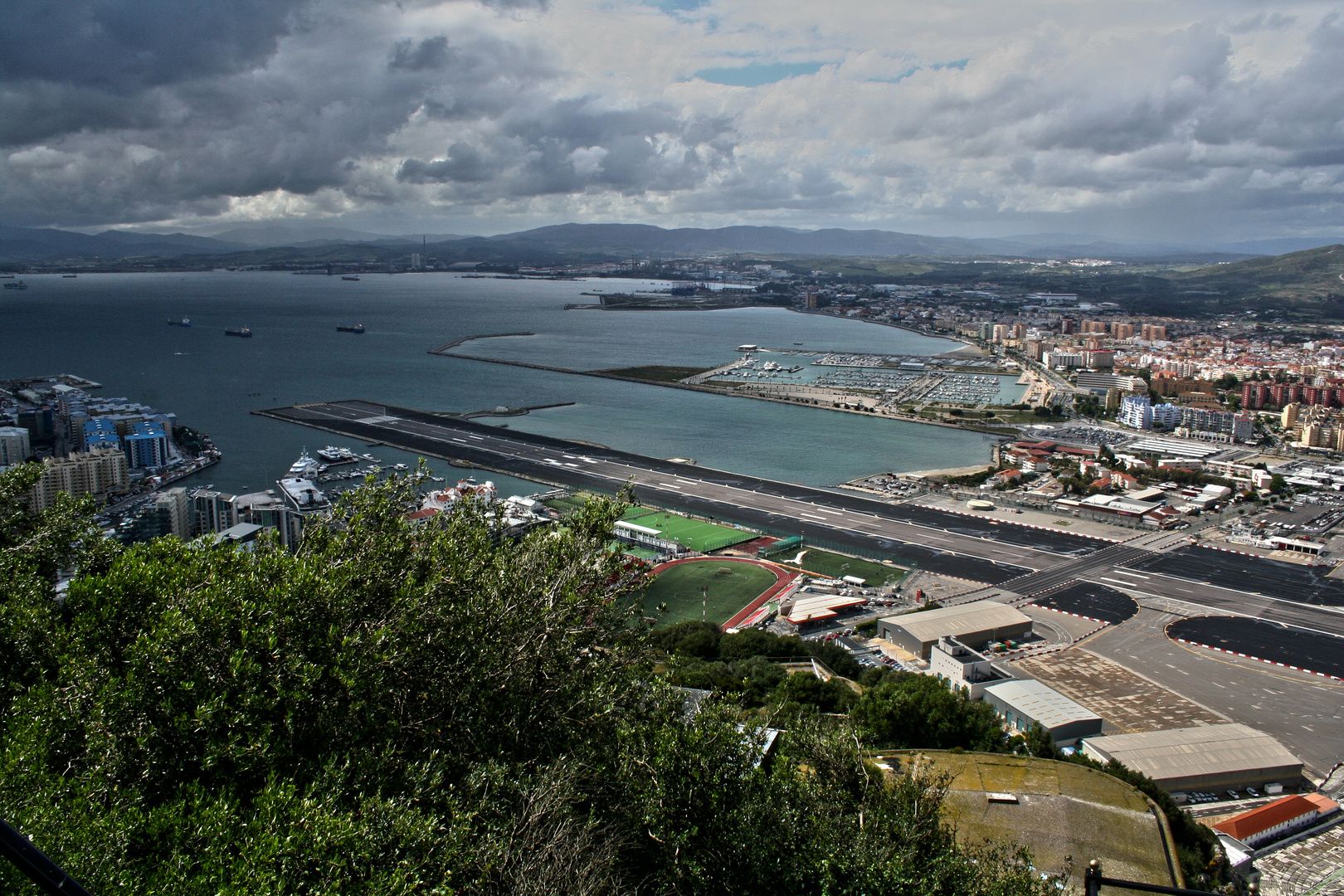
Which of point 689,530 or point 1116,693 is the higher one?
point 689,530

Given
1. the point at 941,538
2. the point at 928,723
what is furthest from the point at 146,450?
the point at 928,723

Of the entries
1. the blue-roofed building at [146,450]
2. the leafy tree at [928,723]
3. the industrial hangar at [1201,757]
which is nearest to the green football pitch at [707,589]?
the leafy tree at [928,723]

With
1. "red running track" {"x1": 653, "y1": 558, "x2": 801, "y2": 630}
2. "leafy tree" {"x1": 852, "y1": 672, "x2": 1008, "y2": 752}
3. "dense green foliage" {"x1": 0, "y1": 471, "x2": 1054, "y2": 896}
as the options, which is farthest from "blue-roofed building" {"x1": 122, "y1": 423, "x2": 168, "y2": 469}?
"leafy tree" {"x1": 852, "y1": 672, "x2": 1008, "y2": 752}

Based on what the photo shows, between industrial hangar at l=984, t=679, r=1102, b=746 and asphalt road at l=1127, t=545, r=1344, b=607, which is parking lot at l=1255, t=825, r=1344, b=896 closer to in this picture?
industrial hangar at l=984, t=679, r=1102, b=746

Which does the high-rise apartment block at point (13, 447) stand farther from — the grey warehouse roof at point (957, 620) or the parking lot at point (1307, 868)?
the parking lot at point (1307, 868)

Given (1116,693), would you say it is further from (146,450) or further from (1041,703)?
(146,450)

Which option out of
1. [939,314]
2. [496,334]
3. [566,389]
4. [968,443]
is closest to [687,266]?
[939,314]
